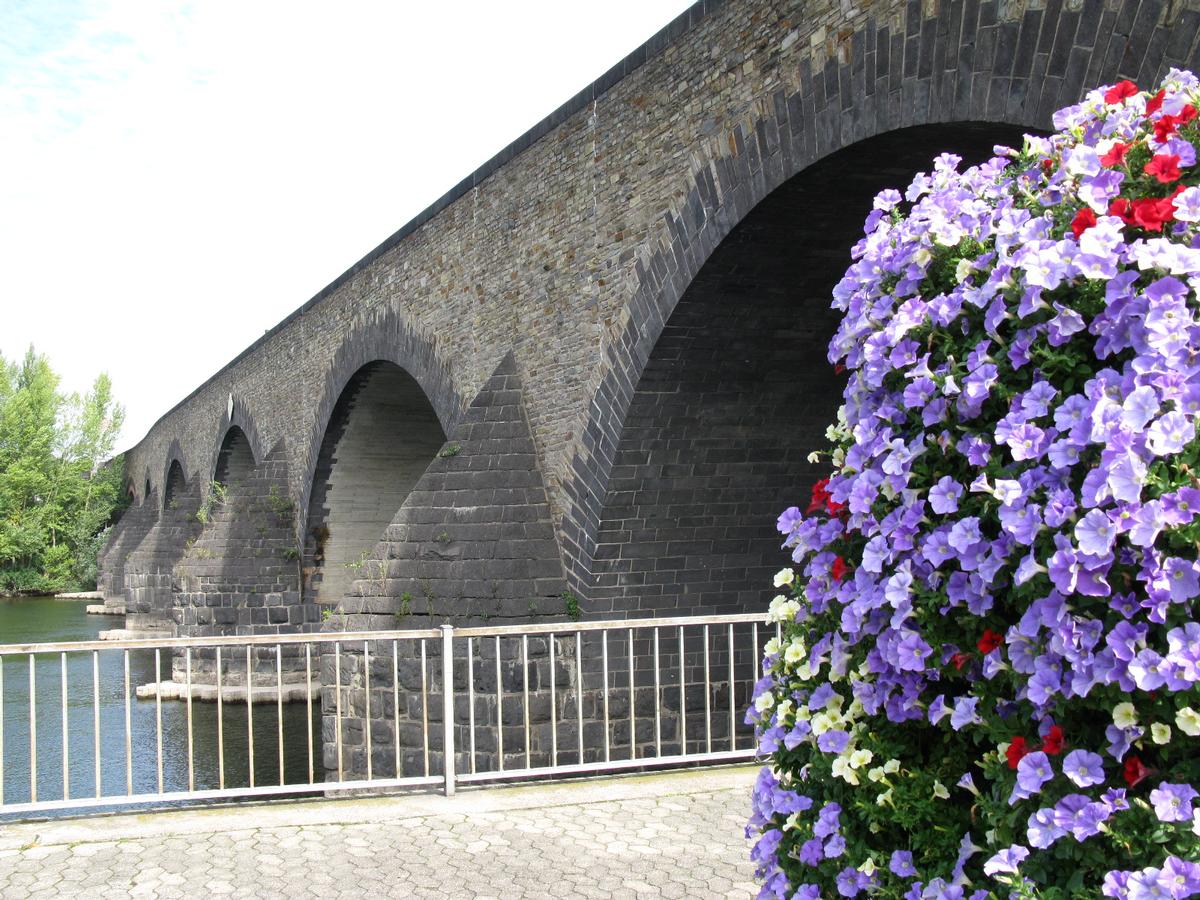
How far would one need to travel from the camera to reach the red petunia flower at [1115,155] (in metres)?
2.33

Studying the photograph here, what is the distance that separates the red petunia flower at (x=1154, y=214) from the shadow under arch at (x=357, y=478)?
16179 mm

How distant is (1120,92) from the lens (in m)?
2.50

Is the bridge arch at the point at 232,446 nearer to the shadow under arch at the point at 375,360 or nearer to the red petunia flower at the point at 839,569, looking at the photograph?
the shadow under arch at the point at 375,360

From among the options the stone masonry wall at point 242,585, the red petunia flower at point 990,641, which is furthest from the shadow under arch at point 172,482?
the red petunia flower at point 990,641

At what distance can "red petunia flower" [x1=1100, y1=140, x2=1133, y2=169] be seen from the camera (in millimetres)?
2328

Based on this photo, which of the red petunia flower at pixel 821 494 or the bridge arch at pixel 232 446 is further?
the bridge arch at pixel 232 446

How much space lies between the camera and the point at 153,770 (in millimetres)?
13523

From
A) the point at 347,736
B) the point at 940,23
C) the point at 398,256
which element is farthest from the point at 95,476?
the point at 940,23

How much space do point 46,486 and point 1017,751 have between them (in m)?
51.4

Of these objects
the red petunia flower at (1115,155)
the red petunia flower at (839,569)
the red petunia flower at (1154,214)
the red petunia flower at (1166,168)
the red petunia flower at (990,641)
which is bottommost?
the red petunia flower at (990,641)

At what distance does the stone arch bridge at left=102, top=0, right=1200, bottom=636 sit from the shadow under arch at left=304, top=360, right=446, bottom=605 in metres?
3.34

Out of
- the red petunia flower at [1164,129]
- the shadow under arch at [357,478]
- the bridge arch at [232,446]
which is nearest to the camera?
the red petunia flower at [1164,129]

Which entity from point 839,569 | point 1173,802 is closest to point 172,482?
point 839,569

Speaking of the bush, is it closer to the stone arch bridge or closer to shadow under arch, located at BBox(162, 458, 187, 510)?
the stone arch bridge
